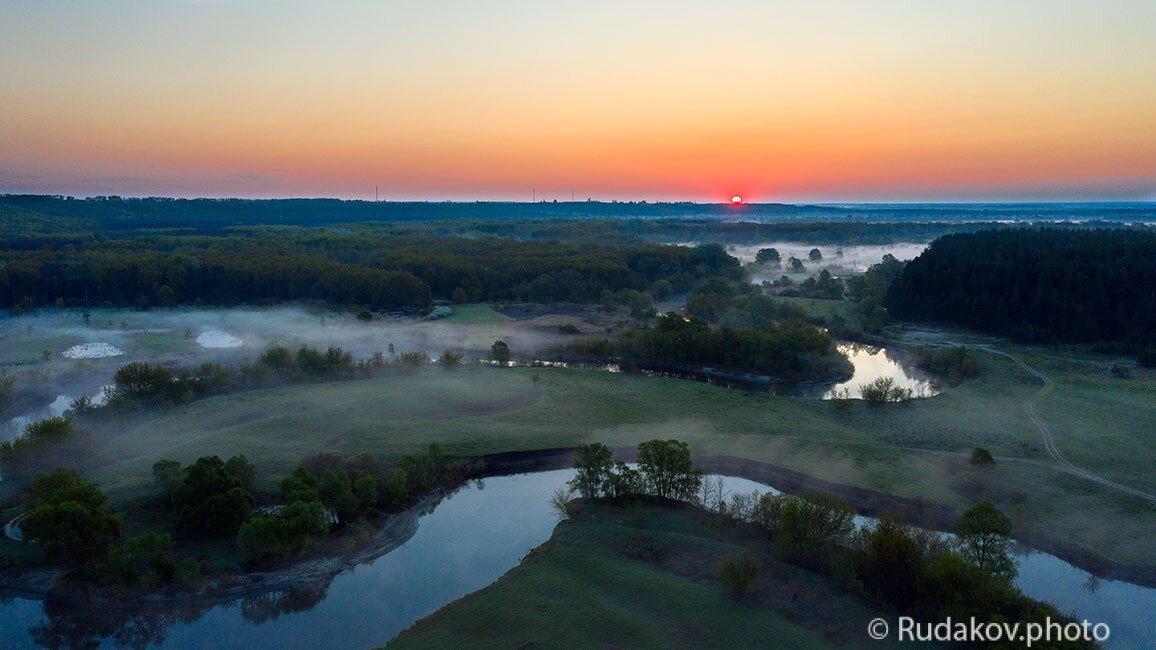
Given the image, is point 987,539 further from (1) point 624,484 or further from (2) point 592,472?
(2) point 592,472

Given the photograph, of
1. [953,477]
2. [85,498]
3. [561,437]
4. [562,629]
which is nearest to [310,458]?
[85,498]

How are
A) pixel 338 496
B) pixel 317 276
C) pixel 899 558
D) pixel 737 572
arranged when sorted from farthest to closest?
pixel 317 276
pixel 338 496
pixel 737 572
pixel 899 558

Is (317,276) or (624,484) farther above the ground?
(317,276)

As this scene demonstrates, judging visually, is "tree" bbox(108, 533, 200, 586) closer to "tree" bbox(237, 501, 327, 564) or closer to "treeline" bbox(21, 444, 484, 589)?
"treeline" bbox(21, 444, 484, 589)

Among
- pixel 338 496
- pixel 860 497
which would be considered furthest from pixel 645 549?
pixel 338 496

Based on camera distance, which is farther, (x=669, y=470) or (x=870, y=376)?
(x=870, y=376)

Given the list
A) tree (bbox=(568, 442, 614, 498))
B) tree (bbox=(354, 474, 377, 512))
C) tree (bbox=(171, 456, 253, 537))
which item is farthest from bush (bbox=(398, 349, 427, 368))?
tree (bbox=(568, 442, 614, 498))

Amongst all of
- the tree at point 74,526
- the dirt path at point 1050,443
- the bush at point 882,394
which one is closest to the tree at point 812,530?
the dirt path at point 1050,443
